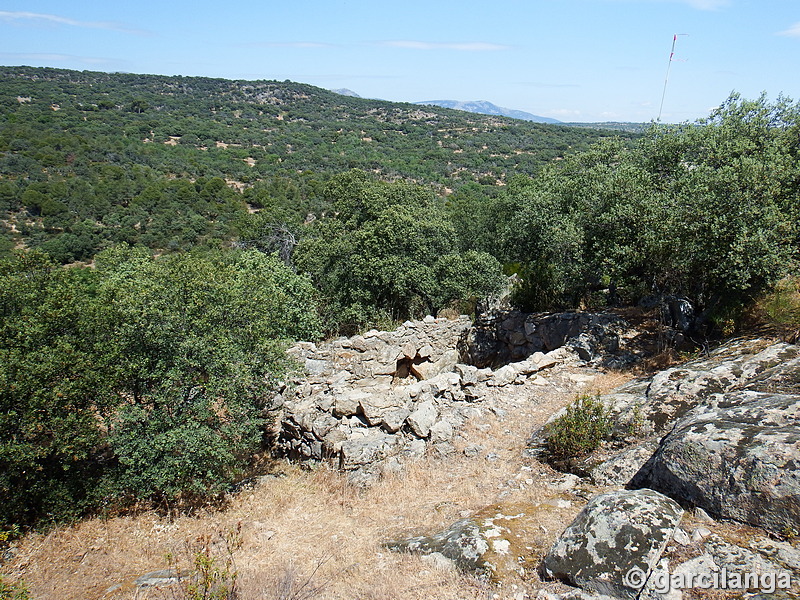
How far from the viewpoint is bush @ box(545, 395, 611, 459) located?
7426 mm

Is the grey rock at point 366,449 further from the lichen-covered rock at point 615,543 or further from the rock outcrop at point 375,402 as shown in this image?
the lichen-covered rock at point 615,543

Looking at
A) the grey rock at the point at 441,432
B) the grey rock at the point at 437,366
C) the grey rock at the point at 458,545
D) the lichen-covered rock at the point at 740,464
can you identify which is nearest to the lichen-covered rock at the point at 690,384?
the lichen-covered rock at the point at 740,464

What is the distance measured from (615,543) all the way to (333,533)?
3.83m

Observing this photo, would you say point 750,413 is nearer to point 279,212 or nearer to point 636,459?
point 636,459

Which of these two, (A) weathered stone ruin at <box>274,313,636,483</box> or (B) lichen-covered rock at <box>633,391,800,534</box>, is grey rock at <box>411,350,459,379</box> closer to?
(A) weathered stone ruin at <box>274,313,636,483</box>

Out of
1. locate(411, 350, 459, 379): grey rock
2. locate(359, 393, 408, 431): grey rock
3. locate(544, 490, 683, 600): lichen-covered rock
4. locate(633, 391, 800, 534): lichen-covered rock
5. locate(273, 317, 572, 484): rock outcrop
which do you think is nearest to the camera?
locate(544, 490, 683, 600): lichen-covered rock

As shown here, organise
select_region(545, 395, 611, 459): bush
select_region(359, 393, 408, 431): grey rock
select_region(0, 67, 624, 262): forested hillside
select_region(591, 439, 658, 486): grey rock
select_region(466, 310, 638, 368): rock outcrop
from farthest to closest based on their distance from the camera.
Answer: select_region(0, 67, 624, 262): forested hillside
select_region(466, 310, 638, 368): rock outcrop
select_region(359, 393, 408, 431): grey rock
select_region(545, 395, 611, 459): bush
select_region(591, 439, 658, 486): grey rock

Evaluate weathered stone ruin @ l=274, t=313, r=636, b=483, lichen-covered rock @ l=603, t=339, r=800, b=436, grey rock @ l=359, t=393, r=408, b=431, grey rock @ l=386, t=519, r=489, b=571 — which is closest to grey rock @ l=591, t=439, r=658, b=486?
lichen-covered rock @ l=603, t=339, r=800, b=436

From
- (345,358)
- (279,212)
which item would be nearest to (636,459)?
(345,358)

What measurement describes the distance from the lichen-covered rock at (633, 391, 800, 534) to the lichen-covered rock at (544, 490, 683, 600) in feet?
1.43

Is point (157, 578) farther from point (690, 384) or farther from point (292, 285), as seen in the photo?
point (292, 285)

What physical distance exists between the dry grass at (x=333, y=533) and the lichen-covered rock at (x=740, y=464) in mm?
1368

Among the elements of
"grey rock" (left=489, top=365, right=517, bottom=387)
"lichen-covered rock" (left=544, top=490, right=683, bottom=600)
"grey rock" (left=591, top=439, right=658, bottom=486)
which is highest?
"lichen-covered rock" (left=544, top=490, right=683, bottom=600)

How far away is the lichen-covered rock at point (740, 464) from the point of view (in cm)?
480
